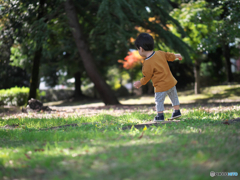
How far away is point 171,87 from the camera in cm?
440

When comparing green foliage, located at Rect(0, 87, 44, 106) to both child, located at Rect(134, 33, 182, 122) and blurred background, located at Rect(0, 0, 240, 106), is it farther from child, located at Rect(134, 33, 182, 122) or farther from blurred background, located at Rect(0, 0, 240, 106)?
child, located at Rect(134, 33, 182, 122)

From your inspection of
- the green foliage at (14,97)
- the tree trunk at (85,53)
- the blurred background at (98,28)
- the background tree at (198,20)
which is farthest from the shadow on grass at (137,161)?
the green foliage at (14,97)

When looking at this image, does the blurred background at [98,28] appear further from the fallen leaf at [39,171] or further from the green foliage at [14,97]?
the fallen leaf at [39,171]

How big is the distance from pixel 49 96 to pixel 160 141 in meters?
24.4

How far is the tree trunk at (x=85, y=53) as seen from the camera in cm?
1025

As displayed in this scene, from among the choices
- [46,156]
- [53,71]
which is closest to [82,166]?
[46,156]

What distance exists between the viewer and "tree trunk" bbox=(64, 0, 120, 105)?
33.6 feet

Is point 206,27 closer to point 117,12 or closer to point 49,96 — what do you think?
point 117,12

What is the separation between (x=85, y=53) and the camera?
10570mm

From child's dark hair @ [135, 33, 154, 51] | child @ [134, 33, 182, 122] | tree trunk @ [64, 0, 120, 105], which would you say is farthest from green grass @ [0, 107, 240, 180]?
tree trunk @ [64, 0, 120, 105]

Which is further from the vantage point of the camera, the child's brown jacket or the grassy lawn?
the child's brown jacket

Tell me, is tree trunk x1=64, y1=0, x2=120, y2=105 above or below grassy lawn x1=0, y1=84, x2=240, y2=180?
above

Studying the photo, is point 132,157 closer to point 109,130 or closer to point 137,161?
point 137,161

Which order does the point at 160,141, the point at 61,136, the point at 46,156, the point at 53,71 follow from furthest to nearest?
the point at 53,71 < the point at 61,136 < the point at 160,141 < the point at 46,156
